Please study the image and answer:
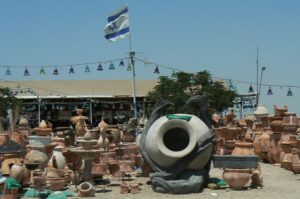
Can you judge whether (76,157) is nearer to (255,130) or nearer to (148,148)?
(148,148)

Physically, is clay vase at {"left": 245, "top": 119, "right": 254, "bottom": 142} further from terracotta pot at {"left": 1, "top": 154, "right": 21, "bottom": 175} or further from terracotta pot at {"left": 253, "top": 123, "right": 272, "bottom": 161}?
terracotta pot at {"left": 1, "top": 154, "right": 21, "bottom": 175}

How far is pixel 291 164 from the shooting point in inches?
531

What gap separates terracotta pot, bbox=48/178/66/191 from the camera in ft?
35.4

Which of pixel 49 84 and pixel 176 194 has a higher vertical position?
pixel 49 84

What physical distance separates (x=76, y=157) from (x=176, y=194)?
2986mm

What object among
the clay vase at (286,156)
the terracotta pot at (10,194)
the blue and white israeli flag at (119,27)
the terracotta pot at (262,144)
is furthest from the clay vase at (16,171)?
the blue and white israeli flag at (119,27)

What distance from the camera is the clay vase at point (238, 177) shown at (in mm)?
10734

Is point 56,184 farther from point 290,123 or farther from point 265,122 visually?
point 265,122

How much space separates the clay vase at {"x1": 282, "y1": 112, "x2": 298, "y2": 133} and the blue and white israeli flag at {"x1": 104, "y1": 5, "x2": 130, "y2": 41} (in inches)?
422

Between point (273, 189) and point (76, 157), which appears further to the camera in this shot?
point (76, 157)

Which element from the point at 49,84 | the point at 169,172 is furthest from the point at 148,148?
the point at 49,84

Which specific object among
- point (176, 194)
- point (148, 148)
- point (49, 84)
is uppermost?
point (49, 84)

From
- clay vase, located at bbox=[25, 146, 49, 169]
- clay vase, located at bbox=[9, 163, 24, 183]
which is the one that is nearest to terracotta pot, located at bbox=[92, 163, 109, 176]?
clay vase, located at bbox=[25, 146, 49, 169]

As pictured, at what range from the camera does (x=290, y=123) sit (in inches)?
593
